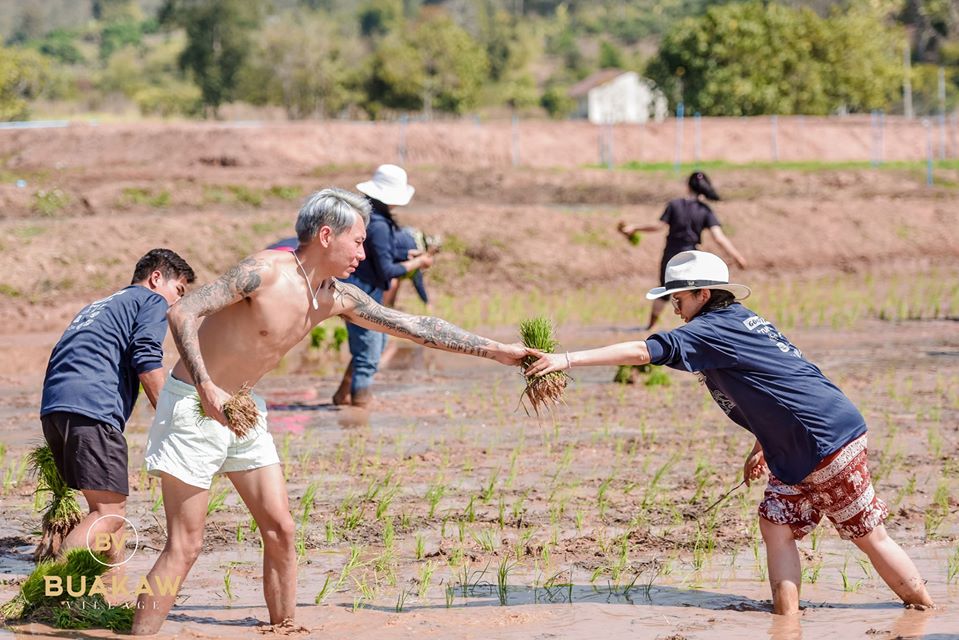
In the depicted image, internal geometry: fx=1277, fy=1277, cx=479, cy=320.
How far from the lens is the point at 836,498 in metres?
5.76

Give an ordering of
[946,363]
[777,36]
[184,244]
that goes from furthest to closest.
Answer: [777,36]
[184,244]
[946,363]

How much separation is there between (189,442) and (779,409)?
8.48ft

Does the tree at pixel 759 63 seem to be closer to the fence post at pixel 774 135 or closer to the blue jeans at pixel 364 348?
the fence post at pixel 774 135

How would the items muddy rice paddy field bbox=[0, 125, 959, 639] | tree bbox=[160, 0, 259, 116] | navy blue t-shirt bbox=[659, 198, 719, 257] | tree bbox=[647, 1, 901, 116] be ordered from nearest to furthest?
muddy rice paddy field bbox=[0, 125, 959, 639] < navy blue t-shirt bbox=[659, 198, 719, 257] < tree bbox=[647, 1, 901, 116] < tree bbox=[160, 0, 259, 116]

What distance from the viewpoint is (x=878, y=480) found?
8.50m

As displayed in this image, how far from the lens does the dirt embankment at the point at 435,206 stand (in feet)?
63.2

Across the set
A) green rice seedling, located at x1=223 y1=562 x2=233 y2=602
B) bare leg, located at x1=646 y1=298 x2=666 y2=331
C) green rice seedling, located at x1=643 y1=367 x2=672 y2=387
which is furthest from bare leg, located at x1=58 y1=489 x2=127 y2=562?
bare leg, located at x1=646 y1=298 x2=666 y2=331

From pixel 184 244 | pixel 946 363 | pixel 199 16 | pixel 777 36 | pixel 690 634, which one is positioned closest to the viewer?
pixel 690 634

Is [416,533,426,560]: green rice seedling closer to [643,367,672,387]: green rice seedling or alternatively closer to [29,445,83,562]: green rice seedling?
[29,445,83,562]: green rice seedling

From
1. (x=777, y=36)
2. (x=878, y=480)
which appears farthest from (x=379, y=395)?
(x=777, y=36)

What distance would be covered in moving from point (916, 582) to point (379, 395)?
670 centimetres

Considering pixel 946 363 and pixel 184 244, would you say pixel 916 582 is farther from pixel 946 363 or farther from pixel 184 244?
pixel 184 244

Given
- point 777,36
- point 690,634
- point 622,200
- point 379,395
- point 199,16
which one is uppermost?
point 199,16

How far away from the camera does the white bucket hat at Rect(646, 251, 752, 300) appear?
5766mm
